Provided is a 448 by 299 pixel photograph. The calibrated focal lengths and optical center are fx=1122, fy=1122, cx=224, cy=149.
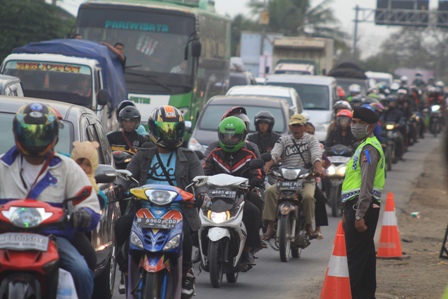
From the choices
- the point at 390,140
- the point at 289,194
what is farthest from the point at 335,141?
the point at 390,140

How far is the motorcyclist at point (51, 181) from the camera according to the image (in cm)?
624

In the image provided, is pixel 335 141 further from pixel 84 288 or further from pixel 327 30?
pixel 327 30

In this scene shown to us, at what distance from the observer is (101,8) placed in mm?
24609

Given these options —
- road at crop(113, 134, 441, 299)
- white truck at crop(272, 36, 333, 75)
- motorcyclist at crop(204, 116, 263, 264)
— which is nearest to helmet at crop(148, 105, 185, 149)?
road at crop(113, 134, 441, 299)

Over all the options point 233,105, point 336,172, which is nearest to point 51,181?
point 336,172

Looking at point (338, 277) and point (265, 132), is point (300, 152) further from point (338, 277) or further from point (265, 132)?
point (338, 277)

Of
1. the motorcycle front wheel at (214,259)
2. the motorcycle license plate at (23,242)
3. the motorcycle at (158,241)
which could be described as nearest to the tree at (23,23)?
the motorcycle front wheel at (214,259)

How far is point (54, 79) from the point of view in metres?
Result: 18.8

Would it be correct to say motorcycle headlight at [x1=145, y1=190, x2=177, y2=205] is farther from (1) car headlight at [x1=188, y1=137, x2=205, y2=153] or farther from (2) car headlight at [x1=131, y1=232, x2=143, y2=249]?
(1) car headlight at [x1=188, y1=137, x2=205, y2=153]

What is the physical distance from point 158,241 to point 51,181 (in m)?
1.57

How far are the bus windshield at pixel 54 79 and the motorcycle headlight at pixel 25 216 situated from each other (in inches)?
497

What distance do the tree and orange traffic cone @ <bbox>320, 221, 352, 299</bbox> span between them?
79.6 ft

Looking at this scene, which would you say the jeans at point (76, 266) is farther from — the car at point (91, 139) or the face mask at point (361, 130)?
the face mask at point (361, 130)

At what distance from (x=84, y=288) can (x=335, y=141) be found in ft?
40.4
